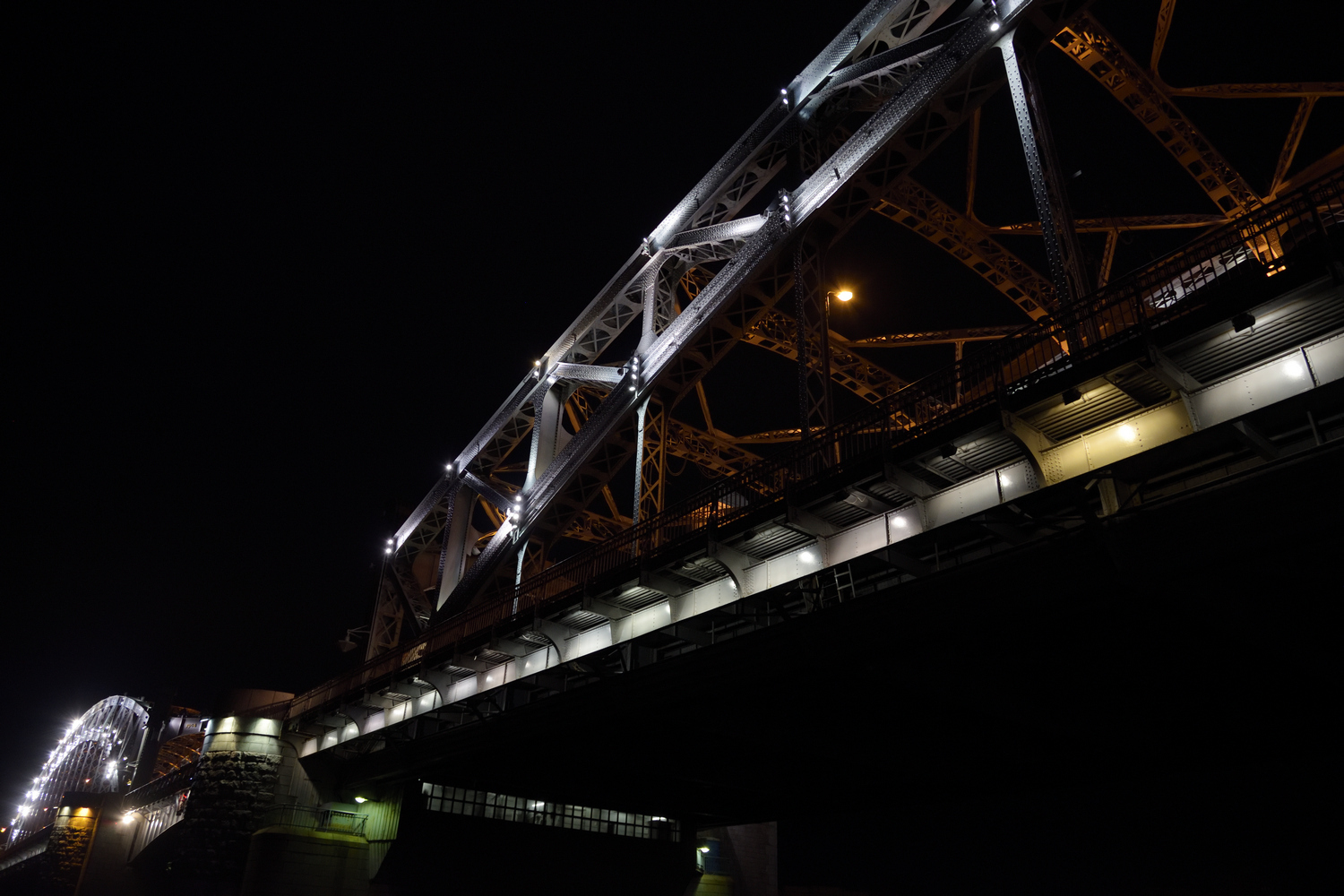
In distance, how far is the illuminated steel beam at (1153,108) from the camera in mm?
21391

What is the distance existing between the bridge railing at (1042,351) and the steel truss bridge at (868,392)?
0.21 feet

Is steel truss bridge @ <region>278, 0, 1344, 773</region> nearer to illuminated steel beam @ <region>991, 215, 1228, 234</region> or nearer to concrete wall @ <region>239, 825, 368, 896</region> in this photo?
illuminated steel beam @ <region>991, 215, 1228, 234</region>

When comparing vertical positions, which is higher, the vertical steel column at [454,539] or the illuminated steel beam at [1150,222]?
the illuminated steel beam at [1150,222]

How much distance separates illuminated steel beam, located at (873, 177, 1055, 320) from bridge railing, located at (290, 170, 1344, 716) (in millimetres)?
6169

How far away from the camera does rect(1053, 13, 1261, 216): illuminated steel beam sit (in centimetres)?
2139

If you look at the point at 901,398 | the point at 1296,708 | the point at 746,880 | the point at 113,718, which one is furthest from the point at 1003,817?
the point at 113,718

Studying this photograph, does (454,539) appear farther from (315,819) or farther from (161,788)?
(161,788)

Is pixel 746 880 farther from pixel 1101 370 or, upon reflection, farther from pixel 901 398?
pixel 1101 370

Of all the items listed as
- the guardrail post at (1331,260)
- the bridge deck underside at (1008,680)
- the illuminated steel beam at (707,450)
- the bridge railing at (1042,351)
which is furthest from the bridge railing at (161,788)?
the guardrail post at (1331,260)

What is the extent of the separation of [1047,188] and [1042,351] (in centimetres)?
399

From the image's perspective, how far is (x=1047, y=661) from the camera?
14.8 metres

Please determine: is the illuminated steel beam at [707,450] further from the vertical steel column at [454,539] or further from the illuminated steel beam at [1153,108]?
the illuminated steel beam at [1153,108]

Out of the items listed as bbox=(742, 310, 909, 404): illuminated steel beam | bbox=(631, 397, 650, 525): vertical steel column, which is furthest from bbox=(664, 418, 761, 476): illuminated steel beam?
bbox=(631, 397, 650, 525): vertical steel column

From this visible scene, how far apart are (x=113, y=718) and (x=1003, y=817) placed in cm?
8657
